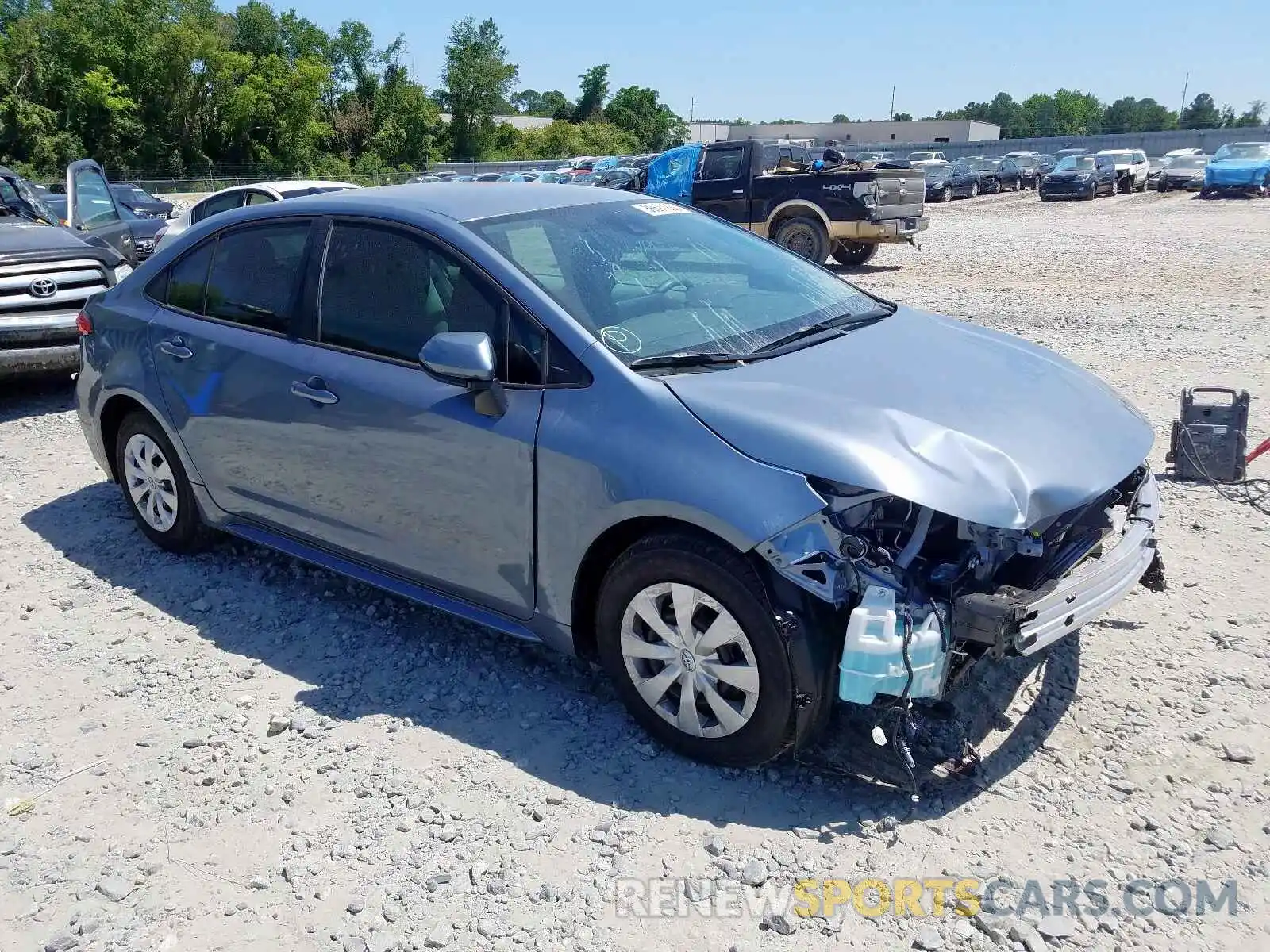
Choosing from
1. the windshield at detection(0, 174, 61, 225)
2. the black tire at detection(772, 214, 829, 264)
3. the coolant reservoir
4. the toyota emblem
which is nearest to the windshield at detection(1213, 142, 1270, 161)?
the black tire at detection(772, 214, 829, 264)

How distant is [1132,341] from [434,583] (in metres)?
8.02

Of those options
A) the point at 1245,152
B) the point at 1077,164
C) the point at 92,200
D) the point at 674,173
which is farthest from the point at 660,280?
the point at 1245,152

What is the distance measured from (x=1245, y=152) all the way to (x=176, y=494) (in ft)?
119

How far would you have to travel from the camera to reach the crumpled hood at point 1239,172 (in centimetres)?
3084

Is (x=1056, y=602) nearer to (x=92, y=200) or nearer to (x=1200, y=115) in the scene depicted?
(x=92, y=200)

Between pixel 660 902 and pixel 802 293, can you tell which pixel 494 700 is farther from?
pixel 802 293

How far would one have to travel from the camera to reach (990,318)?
11.4 m

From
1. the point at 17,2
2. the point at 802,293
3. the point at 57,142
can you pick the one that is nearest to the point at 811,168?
the point at 802,293

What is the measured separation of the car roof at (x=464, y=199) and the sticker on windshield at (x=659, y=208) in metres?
0.05

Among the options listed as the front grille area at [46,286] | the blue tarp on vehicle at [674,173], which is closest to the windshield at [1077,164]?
the blue tarp on vehicle at [674,173]

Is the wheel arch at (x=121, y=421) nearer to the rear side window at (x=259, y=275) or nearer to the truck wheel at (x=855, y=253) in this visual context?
the rear side window at (x=259, y=275)

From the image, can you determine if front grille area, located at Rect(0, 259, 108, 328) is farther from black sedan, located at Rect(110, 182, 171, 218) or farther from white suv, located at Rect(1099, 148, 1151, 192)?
white suv, located at Rect(1099, 148, 1151, 192)

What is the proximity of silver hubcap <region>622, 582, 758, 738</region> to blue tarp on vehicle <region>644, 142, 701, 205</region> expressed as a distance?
1627 cm

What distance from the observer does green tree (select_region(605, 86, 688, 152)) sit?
9044 centimetres
